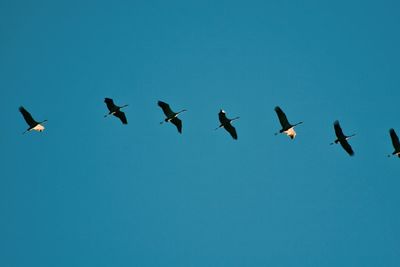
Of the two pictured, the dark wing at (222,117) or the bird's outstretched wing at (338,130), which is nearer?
the bird's outstretched wing at (338,130)

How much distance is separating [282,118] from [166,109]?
28.6ft

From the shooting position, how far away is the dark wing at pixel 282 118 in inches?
2372

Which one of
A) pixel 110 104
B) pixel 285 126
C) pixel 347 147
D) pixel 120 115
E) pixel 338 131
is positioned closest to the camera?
pixel 338 131

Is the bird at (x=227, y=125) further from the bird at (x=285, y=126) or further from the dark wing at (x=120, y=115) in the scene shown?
the dark wing at (x=120, y=115)

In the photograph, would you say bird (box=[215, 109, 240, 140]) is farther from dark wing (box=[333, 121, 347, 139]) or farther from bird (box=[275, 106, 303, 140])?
dark wing (box=[333, 121, 347, 139])

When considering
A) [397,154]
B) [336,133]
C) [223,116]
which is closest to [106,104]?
[223,116]

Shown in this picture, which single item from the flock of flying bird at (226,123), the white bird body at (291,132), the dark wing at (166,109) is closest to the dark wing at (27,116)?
the flock of flying bird at (226,123)

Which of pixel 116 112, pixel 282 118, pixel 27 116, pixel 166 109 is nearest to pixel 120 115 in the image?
pixel 116 112

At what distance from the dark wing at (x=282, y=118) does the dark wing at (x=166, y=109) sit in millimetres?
8215

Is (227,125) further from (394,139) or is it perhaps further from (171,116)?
(394,139)

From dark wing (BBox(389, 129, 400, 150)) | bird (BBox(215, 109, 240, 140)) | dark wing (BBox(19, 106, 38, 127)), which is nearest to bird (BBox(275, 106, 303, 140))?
bird (BBox(215, 109, 240, 140))

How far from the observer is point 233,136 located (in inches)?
2499

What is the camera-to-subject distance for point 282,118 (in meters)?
61.0

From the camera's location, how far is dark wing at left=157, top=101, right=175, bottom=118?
62.4 m
